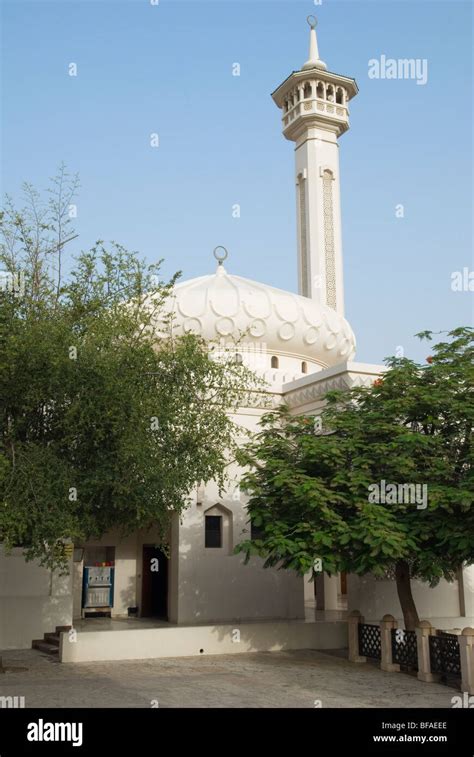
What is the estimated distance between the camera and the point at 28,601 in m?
15.7

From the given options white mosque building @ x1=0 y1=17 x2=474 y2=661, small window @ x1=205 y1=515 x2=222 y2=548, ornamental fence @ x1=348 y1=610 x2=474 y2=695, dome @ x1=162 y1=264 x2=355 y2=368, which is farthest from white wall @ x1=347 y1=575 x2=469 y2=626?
dome @ x1=162 y1=264 x2=355 y2=368

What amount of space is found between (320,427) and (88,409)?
4971mm

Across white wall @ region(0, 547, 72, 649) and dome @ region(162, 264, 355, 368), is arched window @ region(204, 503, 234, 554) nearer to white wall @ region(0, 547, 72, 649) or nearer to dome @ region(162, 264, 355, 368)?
white wall @ region(0, 547, 72, 649)

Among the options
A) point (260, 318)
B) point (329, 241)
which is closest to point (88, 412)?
point (260, 318)

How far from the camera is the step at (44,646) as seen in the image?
567 inches

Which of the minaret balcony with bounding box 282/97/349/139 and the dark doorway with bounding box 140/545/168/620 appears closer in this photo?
the dark doorway with bounding box 140/545/168/620

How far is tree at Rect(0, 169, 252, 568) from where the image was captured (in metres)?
11.0

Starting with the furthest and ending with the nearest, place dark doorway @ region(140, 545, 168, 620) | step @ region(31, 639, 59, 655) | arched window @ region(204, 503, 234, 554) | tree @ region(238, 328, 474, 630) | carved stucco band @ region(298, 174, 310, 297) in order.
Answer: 1. carved stucco band @ region(298, 174, 310, 297)
2. dark doorway @ region(140, 545, 168, 620)
3. arched window @ region(204, 503, 234, 554)
4. step @ region(31, 639, 59, 655)
5. tree @ region(238, 328, 474, 630)

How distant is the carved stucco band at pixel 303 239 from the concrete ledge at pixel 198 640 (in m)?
17.5

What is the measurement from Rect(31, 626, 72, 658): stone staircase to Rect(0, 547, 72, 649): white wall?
0.61 ft

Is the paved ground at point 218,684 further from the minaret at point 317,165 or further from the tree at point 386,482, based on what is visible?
the minaret at point 317,165

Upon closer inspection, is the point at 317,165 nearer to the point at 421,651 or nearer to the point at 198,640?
the point at 198,640

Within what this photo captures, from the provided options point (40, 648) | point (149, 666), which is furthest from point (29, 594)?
point (149, 666)
